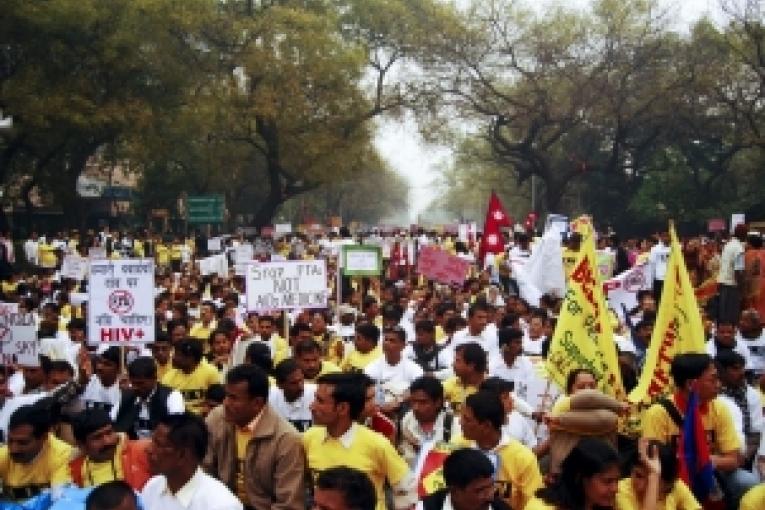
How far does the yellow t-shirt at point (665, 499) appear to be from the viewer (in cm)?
455

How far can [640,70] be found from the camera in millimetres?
36500

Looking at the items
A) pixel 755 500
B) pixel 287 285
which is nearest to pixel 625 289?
pixel 287 285

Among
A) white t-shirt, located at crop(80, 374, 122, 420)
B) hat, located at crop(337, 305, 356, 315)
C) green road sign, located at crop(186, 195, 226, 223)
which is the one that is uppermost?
green road sign, located at crop(186, 195, 226, 223)

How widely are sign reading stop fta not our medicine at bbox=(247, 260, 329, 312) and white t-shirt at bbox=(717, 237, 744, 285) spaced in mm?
7410

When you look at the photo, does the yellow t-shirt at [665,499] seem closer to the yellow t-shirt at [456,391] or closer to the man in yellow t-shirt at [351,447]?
the man in yellow t-shirt at [351,447]

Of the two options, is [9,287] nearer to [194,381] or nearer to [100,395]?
[100,395]

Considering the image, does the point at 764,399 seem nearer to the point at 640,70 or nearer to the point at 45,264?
the point at 45,264

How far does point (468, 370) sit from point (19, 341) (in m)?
3.84

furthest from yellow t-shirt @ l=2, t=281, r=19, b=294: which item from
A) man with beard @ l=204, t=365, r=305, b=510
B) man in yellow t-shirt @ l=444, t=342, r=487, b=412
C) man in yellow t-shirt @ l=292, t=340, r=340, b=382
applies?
man with beard @ l=204, t=365, r=305, b=510

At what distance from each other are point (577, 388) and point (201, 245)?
31.5m

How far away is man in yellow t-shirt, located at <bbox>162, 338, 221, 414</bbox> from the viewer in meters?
7.80

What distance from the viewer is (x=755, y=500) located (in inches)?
191

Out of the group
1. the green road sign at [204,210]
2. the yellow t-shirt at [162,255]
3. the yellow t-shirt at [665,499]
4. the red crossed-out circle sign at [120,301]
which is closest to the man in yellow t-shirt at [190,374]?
the red crossed-out circle sign at [120,301]

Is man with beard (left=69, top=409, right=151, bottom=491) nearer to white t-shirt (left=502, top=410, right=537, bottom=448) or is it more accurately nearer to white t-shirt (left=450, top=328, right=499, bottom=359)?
white t-shirt (left=502, top=410, right=537, bottom=448)
